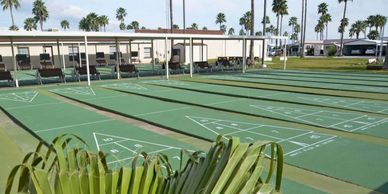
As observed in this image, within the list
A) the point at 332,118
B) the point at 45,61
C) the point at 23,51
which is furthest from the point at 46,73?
the point at 23,51

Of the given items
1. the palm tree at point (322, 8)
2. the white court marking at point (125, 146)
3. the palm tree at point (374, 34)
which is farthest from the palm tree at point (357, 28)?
the white court marking at point (125, 146)

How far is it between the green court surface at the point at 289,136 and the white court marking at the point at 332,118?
0.84 metres

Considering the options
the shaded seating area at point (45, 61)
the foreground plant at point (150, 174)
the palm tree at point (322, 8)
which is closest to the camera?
the foreground plant at point (150, 174)

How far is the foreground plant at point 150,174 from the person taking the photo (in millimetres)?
1451

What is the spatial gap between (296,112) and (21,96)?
11335 millimetres

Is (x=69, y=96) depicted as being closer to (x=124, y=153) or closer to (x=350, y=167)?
(x=124, y=153)

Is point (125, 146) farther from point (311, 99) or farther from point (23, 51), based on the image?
point (23, 51)

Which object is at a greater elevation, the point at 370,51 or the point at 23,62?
the point at 370,51

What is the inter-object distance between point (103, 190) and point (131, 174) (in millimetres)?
153

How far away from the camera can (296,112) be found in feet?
32.7

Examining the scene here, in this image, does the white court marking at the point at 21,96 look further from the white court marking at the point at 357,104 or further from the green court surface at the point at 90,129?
the white court marking at the point at 357,104

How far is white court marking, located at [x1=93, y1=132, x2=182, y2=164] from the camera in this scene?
630 centimetres

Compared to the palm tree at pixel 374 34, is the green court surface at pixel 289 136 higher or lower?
lower

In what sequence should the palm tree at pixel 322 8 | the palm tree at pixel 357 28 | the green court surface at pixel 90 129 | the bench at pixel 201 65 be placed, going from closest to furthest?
the green court surface at pixel 90 129 < the bench at pixel 201 65 < the palm tree at pixel 322 8 < the palm tree at pixel 357 28
